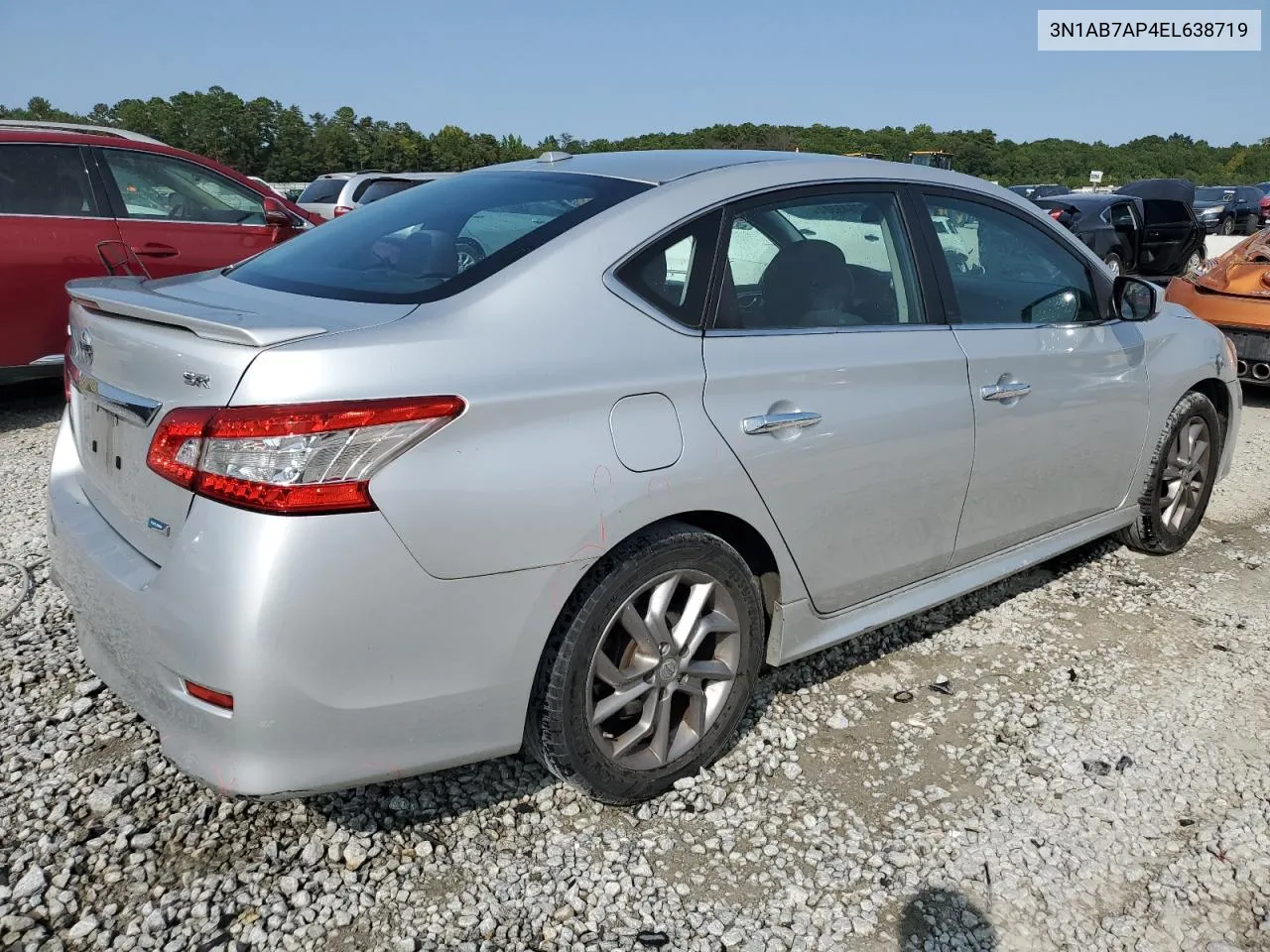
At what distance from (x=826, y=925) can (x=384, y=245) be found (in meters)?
2.01

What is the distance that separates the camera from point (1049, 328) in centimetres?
347

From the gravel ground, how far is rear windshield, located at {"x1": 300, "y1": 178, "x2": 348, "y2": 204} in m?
13.2

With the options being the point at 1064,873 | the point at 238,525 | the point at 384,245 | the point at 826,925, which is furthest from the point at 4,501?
the point at 1064,873

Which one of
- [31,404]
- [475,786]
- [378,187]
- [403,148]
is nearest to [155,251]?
[31,404]

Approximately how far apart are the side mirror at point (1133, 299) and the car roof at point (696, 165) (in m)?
0.85

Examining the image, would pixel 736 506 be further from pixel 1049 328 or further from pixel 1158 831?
pixel 1049 328

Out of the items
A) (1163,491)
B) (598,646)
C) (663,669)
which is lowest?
(1163,491)

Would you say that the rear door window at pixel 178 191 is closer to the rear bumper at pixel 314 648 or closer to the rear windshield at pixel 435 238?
the rear windshield at pixel 435 238

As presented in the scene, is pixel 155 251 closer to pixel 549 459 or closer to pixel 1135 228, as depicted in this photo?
pixel 549 459

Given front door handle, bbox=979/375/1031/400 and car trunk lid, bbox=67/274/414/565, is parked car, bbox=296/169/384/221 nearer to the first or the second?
car trunk lid, bbox=67/274/414/565

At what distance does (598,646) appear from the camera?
238 cm

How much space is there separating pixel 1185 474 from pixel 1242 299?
365 centimetres

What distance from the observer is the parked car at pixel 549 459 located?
6.51ft

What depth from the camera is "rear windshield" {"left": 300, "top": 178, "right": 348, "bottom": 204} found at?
15558 millimetres
